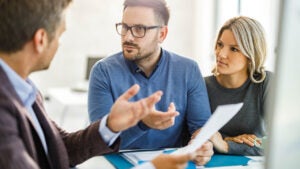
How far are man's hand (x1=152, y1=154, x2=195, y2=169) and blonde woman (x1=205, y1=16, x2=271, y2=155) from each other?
723mm

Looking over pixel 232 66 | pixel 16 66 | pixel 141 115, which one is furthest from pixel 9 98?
pixel 232 66

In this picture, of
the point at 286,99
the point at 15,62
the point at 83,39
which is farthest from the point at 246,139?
the point at 83,39

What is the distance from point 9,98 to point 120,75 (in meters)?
0.75

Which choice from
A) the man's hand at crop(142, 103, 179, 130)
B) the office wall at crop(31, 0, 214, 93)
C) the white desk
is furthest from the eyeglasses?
the office wall at crop(31, 0, 214, 93)

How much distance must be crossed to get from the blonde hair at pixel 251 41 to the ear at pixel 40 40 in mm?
930

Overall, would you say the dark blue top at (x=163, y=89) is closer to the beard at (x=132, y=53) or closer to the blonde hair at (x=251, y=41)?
the beard at (x=132, y=53)

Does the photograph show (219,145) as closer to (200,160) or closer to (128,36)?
(200,160)

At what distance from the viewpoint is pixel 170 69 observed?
1.61m

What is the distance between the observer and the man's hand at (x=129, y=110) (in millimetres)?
998

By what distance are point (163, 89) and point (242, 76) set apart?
37cm

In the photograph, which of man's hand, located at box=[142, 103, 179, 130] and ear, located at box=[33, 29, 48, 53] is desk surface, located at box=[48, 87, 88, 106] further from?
ear, located at box=[33, 29, 48, 53]

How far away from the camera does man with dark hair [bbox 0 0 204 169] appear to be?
0.82 metres

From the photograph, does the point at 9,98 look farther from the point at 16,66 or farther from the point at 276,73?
the point at 276,73

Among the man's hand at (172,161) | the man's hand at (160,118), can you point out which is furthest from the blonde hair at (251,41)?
the man's hand at (172,161)
